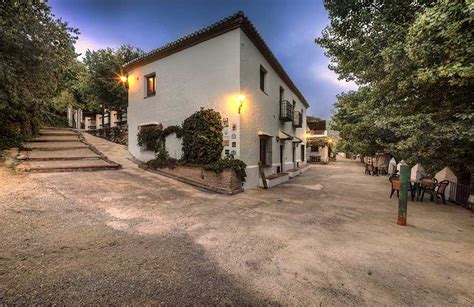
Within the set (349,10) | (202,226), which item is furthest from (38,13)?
(349,10)

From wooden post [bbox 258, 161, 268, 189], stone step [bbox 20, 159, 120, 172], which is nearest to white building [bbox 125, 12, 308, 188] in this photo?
wooden post [bbox 258, 161, 268, 189]

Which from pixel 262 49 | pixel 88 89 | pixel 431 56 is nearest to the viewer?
pixel 431 56

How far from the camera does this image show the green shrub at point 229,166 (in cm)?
830

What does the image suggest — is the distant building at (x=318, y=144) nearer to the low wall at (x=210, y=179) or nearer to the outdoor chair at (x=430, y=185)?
the outdoor chair at (x=430, y=185)

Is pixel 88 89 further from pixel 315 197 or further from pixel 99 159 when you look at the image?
pixel 315 197

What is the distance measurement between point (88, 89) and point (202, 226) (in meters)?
21.7

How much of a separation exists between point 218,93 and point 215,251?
7235 millimetres

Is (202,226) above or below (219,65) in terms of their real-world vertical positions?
Result: below

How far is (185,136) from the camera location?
9414 millimetres

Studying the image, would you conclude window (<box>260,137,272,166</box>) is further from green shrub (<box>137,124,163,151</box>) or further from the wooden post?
green shrub (<box>137,124,163,151</box>)

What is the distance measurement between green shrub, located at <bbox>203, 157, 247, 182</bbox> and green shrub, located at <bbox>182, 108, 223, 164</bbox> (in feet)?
1.24

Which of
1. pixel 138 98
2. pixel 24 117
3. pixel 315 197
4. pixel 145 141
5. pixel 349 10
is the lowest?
pixel 315 197

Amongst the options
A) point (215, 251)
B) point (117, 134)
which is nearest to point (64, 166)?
point (215, 251)

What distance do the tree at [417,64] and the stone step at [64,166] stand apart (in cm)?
1138
